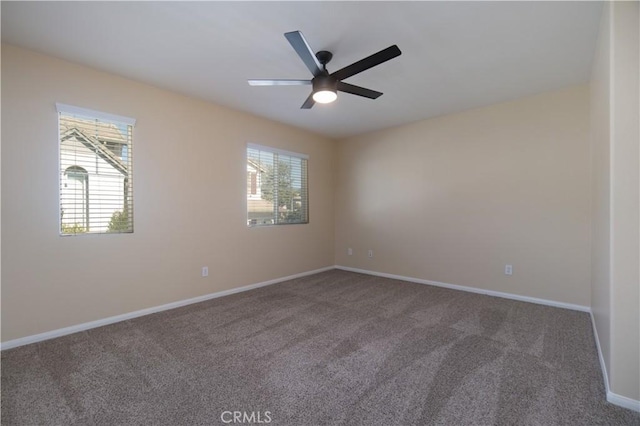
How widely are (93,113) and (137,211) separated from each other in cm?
103

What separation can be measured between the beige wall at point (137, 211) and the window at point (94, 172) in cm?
7

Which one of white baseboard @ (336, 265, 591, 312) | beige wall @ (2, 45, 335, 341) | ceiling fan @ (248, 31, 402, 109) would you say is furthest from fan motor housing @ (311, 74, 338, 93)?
white baseboard @ (336, 265, 591, 312)

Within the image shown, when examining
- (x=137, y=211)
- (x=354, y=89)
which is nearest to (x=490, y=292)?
(x=354, y=89)

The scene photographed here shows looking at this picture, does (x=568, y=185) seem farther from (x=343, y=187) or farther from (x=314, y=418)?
(x=314, y=418)

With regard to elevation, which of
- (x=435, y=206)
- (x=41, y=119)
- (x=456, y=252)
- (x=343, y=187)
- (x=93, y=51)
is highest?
(x=93, y=51)

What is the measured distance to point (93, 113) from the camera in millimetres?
2787

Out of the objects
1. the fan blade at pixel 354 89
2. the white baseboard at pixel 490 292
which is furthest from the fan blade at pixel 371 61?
the white baseboard at pixel 490 292

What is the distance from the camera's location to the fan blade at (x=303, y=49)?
178cm

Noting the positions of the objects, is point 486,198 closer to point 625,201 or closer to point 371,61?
point 625,201

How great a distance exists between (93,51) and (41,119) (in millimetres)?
759

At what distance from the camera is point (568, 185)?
3.23 meters

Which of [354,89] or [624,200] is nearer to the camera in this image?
[624,200]

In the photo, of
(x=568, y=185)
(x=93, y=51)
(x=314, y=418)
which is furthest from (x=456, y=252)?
(x=93, y=51)

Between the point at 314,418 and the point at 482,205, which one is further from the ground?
the point at 482,205
